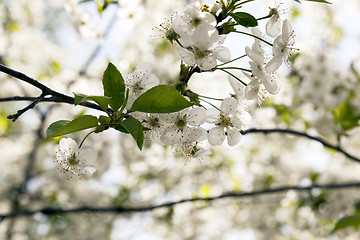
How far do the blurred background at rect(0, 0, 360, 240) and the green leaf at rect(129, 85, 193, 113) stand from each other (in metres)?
2.67

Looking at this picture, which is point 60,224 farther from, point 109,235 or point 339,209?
point 339,209

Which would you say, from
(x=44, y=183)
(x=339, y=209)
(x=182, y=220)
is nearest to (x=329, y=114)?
(x=339, y=209)

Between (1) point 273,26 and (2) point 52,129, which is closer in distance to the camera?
(2) point 52,129

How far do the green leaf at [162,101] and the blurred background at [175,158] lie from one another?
105 inches

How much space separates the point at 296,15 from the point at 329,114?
119 centimetres

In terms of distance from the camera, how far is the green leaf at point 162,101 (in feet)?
2.41

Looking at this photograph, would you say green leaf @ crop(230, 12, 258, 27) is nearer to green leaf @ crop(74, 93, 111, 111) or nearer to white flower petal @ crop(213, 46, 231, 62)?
white flower petal @ crop(213, 46, 231, 62)

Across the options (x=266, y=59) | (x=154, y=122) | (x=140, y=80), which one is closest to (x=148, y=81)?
(x=140, y=80)

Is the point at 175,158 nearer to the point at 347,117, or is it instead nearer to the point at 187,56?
the point at 347,117

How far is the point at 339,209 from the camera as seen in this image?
3250mm

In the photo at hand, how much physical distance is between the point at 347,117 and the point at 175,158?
8.85ft

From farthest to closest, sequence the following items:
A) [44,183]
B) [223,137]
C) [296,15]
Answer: [44,183] → [296,15] → [223,137]

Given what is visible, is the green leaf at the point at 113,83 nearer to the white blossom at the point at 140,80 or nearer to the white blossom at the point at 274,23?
the white blossom at the point at 140,80

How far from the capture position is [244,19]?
0.83m
